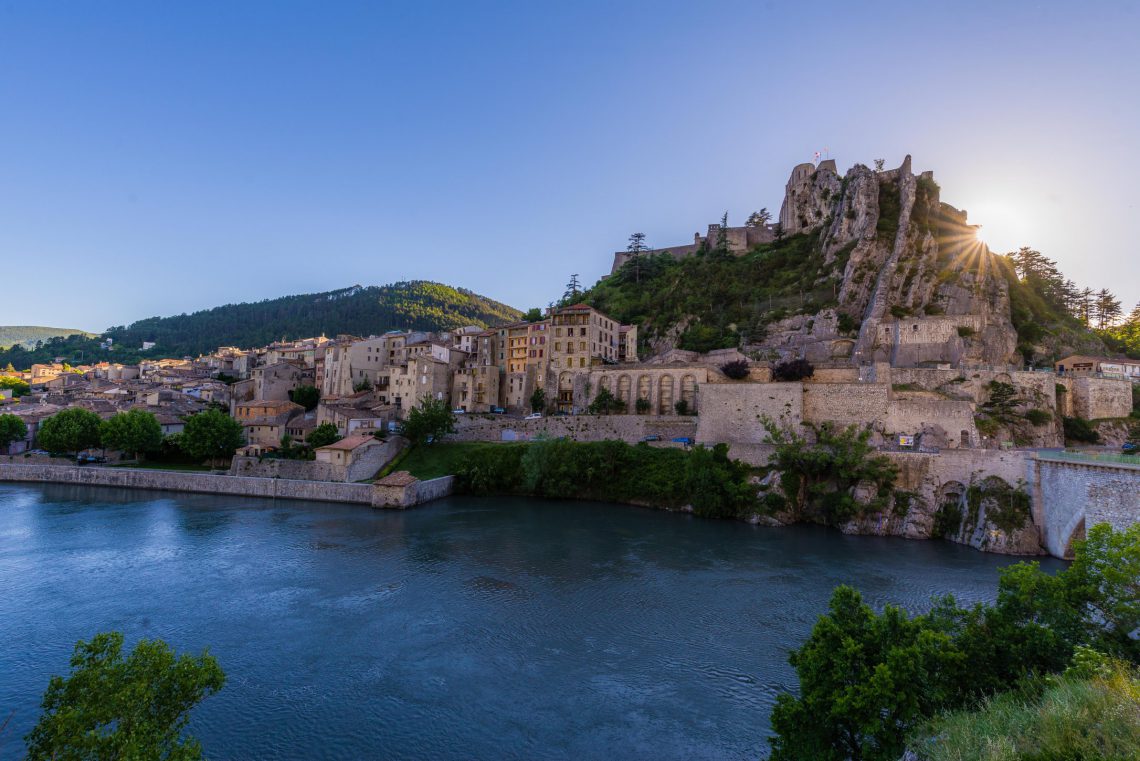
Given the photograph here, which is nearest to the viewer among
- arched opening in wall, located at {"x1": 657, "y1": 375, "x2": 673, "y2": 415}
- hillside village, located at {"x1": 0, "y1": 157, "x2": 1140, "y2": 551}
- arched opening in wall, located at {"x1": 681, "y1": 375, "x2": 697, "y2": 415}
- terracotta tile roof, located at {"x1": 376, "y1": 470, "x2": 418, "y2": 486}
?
hillside village, located at {"x1": 0, "y1": 157, "x2": 1140, "y2": 551}

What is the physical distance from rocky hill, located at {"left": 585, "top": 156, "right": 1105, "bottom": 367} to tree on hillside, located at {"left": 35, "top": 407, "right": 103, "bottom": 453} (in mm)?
47408

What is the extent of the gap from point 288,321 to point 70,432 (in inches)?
3129

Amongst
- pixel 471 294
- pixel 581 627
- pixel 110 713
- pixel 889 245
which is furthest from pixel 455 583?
pixel 471 294

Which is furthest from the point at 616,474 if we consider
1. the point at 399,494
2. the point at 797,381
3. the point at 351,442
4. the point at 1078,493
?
the point at 1078,493

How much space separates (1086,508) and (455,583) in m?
21.3

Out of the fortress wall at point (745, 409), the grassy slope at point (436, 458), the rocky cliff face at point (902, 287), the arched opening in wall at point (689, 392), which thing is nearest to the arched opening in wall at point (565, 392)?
the grassy slope at point (436, 458)

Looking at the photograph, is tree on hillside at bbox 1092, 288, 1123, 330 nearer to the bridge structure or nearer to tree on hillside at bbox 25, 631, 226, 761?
the bridge structure

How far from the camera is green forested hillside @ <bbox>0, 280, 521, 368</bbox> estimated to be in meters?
99.5

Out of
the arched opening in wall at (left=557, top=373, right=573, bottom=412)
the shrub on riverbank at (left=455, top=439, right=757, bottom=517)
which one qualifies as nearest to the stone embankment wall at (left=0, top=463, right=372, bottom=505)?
the shrub on riverbank at (left=455, top=439, right=757, bottom=517)

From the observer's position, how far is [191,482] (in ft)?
113

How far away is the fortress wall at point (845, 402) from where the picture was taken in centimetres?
2928

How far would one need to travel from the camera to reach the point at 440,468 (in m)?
36.6

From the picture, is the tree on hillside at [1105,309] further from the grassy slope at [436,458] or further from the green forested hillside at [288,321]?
the green forested hillside at [288,321]

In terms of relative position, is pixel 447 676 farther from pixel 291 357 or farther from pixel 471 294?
pixel 471 294
